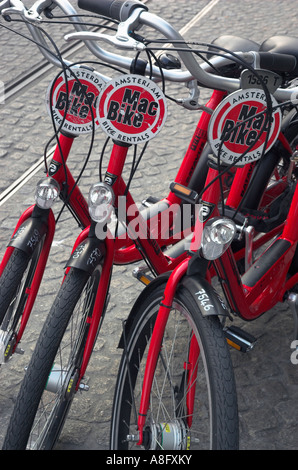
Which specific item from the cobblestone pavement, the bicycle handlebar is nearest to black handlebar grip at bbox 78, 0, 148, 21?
the bicycle handlebar

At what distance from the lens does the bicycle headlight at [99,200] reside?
2289mm

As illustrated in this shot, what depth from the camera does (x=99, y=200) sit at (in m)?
2.29

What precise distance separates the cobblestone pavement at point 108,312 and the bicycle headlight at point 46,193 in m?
1.00

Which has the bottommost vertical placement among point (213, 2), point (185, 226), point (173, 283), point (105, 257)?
point (173, 283)

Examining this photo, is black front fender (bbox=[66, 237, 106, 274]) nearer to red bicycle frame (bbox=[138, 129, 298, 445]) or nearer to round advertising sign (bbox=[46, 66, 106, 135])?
red bicycle frame (bbox=[138, 129, 298, 445])

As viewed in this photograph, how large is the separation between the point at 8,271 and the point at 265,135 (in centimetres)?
108

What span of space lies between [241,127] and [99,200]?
1.83 feet

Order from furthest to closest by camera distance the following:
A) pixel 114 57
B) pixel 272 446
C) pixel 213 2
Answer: pixel 213 2
pixel 272 446
pixel 114 57

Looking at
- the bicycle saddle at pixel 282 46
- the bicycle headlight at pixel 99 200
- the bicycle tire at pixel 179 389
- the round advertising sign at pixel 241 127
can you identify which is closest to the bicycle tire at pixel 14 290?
the bicycle headlight at pixel 99 200

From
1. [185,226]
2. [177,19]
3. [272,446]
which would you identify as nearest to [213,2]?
[177,19]

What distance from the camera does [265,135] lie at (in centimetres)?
223

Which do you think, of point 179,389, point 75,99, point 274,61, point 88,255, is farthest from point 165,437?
point 274,61

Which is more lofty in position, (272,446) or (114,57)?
(114,57)

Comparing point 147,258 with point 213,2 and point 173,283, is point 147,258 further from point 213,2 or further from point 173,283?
point 213,2
